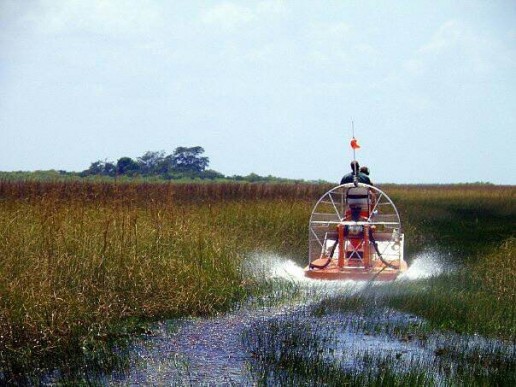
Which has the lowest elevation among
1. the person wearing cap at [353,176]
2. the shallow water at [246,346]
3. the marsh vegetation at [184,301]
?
the shallow water at [246,346]

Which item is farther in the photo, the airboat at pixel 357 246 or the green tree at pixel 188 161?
the green tree at pixel 188 161

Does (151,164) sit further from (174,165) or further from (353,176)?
(353,176)

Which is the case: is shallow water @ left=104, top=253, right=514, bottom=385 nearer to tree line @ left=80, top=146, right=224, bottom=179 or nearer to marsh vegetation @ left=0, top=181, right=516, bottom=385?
marsh vegetation @ left=0, top=181, right=516, bottom=385

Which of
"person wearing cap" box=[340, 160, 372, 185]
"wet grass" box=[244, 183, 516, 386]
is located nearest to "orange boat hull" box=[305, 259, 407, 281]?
"wet grass" box=[244, 183, 516, 386]

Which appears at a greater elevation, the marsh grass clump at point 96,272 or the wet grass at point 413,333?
the marsh grass clump at point 96,272

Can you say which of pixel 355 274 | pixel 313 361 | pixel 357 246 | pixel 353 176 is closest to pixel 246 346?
pixel 313 361

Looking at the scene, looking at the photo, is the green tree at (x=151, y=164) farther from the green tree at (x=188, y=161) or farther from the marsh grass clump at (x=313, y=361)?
the marsh grass clump at (x=313, y=361)

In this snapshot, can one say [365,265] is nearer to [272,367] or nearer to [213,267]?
[213,267]

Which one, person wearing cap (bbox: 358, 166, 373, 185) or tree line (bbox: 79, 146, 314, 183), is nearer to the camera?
person wearing cap (bbox: 358, 166, 373, 185)

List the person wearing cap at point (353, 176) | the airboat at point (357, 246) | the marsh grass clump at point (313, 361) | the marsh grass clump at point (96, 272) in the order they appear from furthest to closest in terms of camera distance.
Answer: the person wearing cap at point (353, 176) → the airboat at point (357, 246) → the marsh grass clump at point (96, 272) → the marsh grass clump at point (313, 361)

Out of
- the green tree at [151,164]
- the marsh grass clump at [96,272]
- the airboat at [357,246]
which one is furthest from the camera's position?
the green tree at [151,164]

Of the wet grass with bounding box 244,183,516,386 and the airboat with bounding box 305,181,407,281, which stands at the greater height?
the airboat with bounding box 305,181,407,281

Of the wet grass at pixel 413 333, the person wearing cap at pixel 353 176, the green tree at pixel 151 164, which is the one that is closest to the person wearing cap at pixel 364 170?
the person wearing cap at pixel 353 176

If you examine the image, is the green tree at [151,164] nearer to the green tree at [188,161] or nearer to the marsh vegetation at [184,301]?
the green tree at [188,161]
